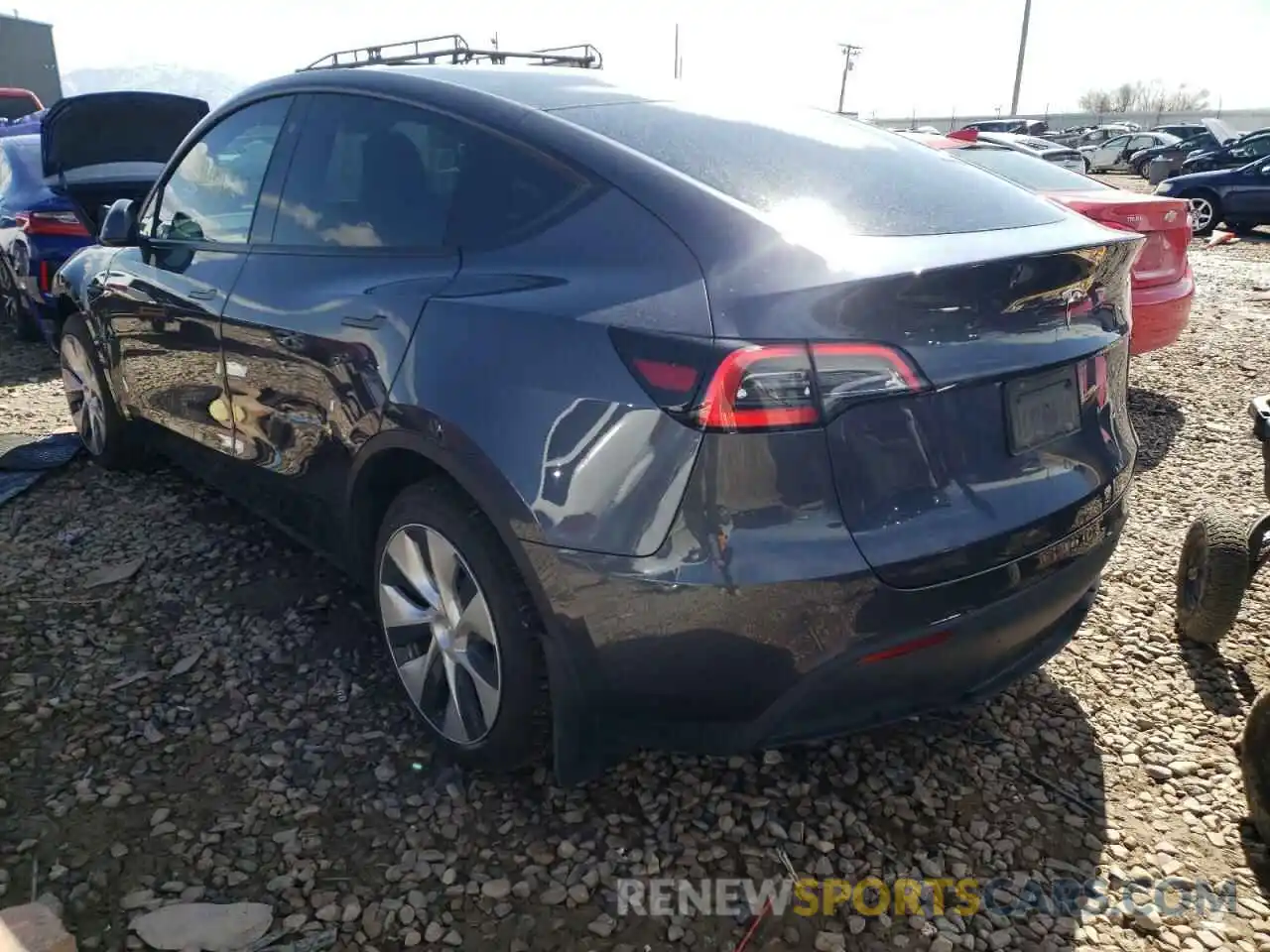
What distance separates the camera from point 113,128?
7.20 meters

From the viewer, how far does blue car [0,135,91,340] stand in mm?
6121

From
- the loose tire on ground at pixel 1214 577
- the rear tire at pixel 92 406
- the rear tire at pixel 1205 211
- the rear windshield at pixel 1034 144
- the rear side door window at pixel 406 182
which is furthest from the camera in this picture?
the rear tire at pixel 1205 211

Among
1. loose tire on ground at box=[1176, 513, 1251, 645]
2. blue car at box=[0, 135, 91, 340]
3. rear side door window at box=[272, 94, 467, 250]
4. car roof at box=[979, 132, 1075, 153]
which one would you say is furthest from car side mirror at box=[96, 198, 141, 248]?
car roof at box=[979, 132, 1075, 153]

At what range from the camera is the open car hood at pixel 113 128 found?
22.0 ft

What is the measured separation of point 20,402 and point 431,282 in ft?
15.3

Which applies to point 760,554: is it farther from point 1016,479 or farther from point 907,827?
point 907,827

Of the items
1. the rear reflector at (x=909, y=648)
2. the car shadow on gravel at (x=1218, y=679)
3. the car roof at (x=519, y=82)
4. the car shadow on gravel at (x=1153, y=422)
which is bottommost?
the car shadow on gravel at (x=1153, y=422)

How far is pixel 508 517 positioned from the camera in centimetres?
201

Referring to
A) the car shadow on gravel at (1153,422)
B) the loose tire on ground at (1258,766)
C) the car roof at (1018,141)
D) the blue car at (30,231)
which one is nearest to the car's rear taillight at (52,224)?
the blue car at (30,231)

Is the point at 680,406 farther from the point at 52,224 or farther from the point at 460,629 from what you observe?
the point at 52,224

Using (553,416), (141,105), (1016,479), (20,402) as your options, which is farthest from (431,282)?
(141,105)

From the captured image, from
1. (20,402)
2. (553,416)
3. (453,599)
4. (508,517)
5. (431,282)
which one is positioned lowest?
(20,402)

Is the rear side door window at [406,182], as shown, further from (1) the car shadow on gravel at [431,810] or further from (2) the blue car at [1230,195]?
(2) the blue car at [1230,195]

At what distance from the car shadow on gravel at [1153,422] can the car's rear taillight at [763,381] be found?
3569mm
